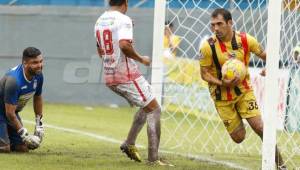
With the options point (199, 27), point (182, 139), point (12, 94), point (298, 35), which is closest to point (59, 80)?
point (199, 27)

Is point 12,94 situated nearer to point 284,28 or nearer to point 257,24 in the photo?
point 284,28

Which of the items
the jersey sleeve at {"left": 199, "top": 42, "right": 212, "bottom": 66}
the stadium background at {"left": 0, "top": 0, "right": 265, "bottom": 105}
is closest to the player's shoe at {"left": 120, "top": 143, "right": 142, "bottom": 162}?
the jersey sleeve at {"left": 199, "top": 42, "right": 212, "bottom": 66}

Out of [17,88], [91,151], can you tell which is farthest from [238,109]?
[17,88]

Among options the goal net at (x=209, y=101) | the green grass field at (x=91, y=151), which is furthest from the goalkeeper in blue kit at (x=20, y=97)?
the goal net at (x=209, y=101)

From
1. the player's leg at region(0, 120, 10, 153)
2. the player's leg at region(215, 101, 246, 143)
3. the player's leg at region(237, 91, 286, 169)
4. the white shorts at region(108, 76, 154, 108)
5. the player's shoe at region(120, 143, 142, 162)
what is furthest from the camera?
the player's leg at region(0, 120, 10, 153)

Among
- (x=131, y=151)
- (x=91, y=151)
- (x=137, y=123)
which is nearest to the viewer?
(x=131, y=151)

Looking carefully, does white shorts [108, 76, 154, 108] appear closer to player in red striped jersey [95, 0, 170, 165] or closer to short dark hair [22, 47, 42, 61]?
player in red striped jersey [95, 0, 170, 165]

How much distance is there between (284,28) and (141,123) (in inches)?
99.0

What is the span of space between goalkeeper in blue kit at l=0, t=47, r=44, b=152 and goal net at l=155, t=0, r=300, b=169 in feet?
7.24

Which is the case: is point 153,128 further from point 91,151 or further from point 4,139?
point 4,139

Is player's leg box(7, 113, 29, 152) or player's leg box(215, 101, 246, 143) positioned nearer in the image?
player's leg box(215, 101, 246, 143)

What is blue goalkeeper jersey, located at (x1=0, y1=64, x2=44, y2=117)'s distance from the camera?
10430mm

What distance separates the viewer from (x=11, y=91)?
10406mm

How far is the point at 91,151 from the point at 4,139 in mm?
1216
